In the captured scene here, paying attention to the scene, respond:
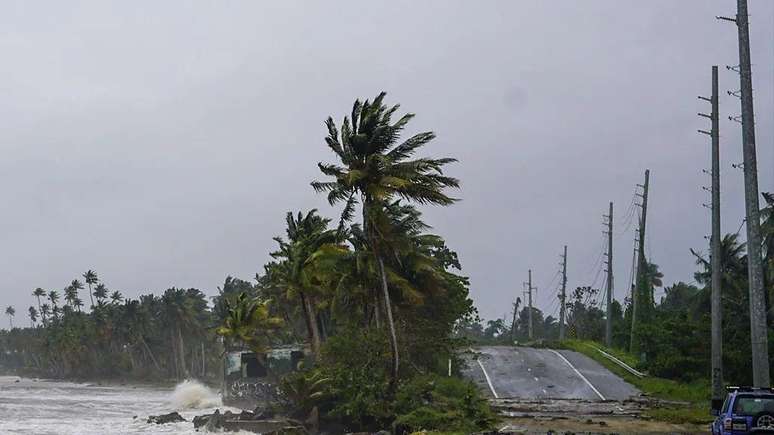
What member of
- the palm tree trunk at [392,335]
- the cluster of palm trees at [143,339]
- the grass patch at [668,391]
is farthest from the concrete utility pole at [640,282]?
the cluster of palm trees at [143,339]

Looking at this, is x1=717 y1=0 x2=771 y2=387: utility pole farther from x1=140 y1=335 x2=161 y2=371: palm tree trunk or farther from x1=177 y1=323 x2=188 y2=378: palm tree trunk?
x1=140 y1=335 x2=161 y2=371: palm tree trunk

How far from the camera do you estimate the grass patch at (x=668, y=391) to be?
105ft

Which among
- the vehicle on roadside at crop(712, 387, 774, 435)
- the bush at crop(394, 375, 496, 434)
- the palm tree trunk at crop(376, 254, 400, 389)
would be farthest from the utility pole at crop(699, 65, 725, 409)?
the vehicle on roadside at crop(712, 387, 774, 435)

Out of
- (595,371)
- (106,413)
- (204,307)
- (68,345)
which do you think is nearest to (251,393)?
(106,413)

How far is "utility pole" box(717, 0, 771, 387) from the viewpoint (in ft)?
78.5

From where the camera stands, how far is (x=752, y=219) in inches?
960

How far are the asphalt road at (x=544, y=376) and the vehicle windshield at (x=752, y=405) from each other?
26.1 m

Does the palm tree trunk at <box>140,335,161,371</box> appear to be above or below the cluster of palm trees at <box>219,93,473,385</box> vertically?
below

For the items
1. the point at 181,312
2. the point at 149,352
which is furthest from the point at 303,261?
the point at 149,352

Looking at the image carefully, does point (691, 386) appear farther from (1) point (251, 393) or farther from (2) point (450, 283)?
(1) point (251, 393)

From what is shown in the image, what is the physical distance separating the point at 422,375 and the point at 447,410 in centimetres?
464

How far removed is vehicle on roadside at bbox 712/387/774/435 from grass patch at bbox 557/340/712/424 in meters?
12.5

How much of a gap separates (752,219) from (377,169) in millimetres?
14131

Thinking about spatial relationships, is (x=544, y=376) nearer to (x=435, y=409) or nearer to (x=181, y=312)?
(x=435, y=409)
